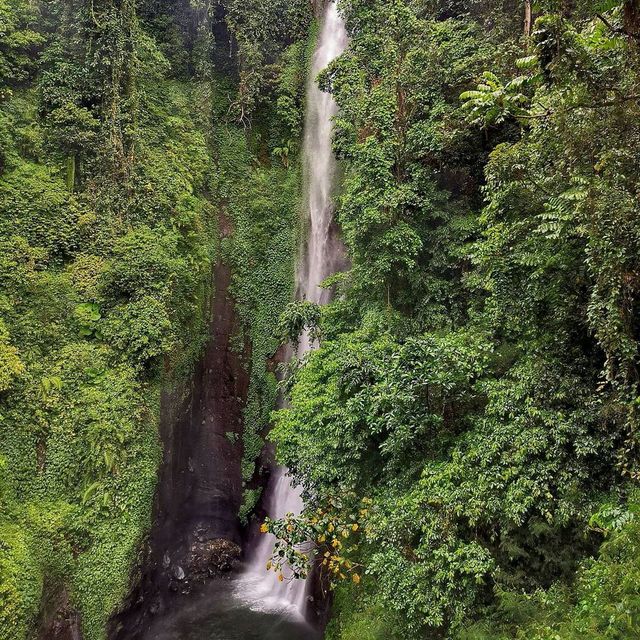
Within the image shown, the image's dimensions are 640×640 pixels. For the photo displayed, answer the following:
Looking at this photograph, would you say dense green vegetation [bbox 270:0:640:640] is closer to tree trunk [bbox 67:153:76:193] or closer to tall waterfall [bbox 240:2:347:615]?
tall waterfall [bbox 240:2:347:615]

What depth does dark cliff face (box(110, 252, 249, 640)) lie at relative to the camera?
11.5 m

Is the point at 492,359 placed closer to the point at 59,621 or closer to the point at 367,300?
the point at 367,300

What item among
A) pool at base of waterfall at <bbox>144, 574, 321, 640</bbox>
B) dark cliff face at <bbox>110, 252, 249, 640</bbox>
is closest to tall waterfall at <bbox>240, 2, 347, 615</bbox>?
pool at base of waterfall at <bbox>144, 574, 321, 640</bbox>

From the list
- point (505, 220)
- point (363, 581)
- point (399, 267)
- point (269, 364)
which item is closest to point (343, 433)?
point (363, 581)

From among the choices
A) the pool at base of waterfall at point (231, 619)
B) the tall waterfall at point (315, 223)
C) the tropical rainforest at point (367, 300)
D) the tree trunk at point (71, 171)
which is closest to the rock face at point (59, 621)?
the tropical rainforest at point (367, 300)

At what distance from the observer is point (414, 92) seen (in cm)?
1167

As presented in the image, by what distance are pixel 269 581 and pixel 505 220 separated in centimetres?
1098

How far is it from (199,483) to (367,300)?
7.23 metres

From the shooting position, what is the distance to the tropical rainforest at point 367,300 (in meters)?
5.77

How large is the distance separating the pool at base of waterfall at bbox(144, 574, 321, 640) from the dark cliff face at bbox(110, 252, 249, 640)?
0.38m

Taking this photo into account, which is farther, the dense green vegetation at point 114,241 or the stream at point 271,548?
the stream at point 271,548

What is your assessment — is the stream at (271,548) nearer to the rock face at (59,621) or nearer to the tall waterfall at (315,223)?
the tall waterfall at (315,223)

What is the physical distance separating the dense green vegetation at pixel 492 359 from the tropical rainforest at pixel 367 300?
0.04m

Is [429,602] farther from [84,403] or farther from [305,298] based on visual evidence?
[305,298]
